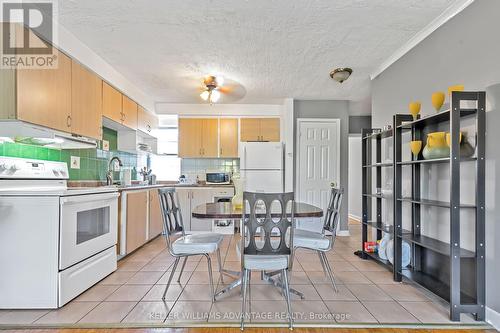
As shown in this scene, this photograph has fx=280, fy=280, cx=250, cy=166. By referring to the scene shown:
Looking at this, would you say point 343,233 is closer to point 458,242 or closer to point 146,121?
point 458,242

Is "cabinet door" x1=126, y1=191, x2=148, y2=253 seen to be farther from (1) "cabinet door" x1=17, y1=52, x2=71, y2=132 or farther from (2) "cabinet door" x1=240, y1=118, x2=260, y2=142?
(2) "cabinet door" x1=240, y1=118, x2=260, y2=142

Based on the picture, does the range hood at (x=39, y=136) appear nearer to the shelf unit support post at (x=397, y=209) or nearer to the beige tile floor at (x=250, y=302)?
the beige tile floor at (x=250, y=302)

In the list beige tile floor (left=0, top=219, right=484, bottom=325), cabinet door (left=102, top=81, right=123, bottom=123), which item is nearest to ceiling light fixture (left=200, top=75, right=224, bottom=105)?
cabinet door (left=102, top=81, right=123, bottom=123)

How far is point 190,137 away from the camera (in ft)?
17.3

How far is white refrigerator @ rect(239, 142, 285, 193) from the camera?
489 cm

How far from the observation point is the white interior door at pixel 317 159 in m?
4.90

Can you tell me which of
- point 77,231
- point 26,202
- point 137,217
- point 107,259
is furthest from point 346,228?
point 26,202

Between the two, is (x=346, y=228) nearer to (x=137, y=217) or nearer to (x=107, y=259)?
(x=137, y=217)

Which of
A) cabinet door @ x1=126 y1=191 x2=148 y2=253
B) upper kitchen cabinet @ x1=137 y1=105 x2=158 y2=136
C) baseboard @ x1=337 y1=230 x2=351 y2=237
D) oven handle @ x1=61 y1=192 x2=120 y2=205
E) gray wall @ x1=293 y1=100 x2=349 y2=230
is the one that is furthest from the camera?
gray wall @ x1=293 y1=100 x2=349 y2=230

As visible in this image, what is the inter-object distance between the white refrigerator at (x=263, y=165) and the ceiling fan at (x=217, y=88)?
947 mm

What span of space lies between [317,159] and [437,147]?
2.72 m

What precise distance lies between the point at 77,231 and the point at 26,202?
0.43 meters

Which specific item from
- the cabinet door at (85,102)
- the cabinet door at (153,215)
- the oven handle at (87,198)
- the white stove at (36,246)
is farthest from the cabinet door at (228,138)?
the white stove at (36,246)

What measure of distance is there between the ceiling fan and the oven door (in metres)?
1.69
